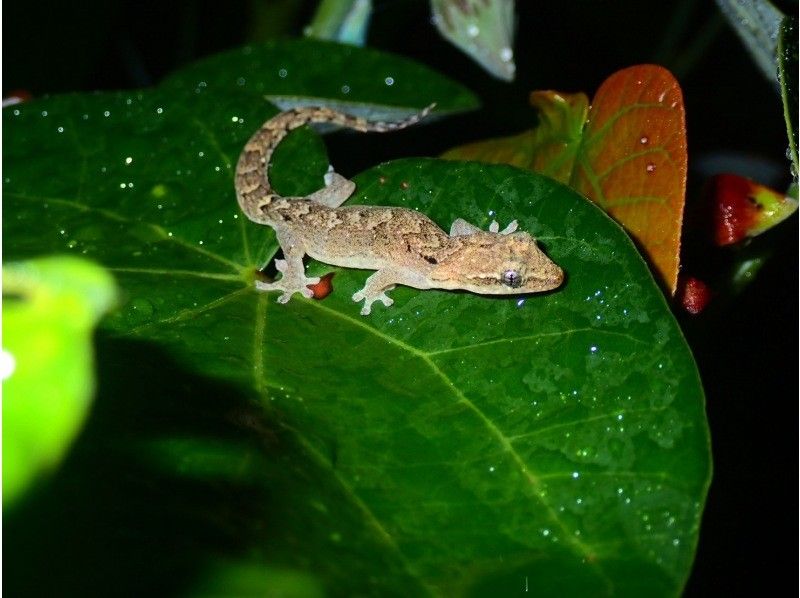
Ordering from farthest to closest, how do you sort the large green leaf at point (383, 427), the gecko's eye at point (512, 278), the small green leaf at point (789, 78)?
1. the gecko's eye at point (512, 278)
2. the small green leaf at point (789, 78)
3. the large green leaf at point (383, 427)

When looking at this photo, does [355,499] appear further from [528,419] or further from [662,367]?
[662,367]

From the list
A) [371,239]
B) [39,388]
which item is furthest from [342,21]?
[39,388]

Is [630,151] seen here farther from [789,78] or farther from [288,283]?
[288,283]

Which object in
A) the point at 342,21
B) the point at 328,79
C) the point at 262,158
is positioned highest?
the point at 342,21

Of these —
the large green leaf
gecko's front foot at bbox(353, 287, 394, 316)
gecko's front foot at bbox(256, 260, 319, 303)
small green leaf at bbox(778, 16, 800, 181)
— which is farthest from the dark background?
gecko's front foot at bbox(256, 260, 319, 303)

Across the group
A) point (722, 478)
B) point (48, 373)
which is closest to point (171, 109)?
point (48, 373)

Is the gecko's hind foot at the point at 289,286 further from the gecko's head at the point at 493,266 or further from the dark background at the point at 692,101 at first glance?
the dark background at the point at 692,101

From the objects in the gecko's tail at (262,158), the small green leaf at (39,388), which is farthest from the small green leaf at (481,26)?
the small green leaf at (39,388)
